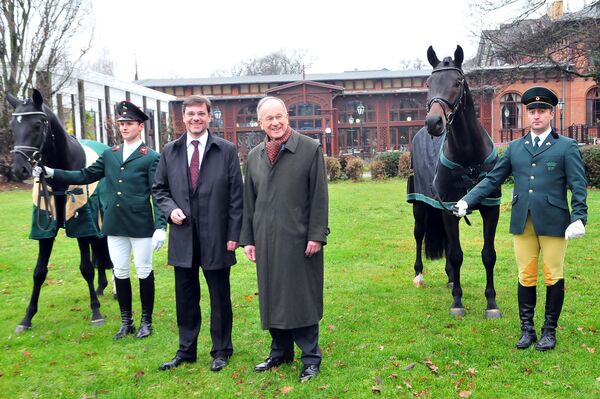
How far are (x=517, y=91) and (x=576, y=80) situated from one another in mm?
3887

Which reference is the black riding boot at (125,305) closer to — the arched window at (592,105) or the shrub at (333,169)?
the shrub at (333,169)

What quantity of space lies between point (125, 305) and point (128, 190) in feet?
3.88

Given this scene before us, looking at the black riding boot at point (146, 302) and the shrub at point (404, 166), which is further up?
the shrub at point (404, 166)

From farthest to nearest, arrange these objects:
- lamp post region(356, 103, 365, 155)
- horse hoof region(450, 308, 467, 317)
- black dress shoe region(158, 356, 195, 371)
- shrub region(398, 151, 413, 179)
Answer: lamp post region(356, 103, 365, 155) → shrub region(398, 151, 413, 179) → horse hoof region(450, 308, 467, 317) → black dress shoe region(158, 356, 195, 371)

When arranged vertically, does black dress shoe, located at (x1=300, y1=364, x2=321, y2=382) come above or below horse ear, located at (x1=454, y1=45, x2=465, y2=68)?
below

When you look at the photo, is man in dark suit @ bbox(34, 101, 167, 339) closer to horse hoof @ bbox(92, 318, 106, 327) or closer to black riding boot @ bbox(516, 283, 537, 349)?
horse hoof @ bbox(92, 318, 106, 327)

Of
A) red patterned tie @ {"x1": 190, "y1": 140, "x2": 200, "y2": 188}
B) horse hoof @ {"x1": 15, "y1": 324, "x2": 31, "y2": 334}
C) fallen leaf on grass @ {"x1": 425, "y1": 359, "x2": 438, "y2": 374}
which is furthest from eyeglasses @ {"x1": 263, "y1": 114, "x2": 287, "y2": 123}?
horse hoof @ {"x1": 15, "y1": 324, "x2": 31, "y2": 334}

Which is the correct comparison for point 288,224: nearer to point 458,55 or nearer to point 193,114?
point 193,114

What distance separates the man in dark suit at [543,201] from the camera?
4.35m

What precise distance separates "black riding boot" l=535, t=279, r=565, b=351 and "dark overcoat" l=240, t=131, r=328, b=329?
2.02m

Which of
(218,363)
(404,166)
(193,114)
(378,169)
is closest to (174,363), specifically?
(218,363)

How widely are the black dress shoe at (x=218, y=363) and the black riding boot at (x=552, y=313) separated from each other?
2.68 metres

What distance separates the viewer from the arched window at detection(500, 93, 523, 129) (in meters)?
38.2

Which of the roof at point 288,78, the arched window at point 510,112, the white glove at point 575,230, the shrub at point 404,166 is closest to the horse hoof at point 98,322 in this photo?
the white glove at point 575,230
